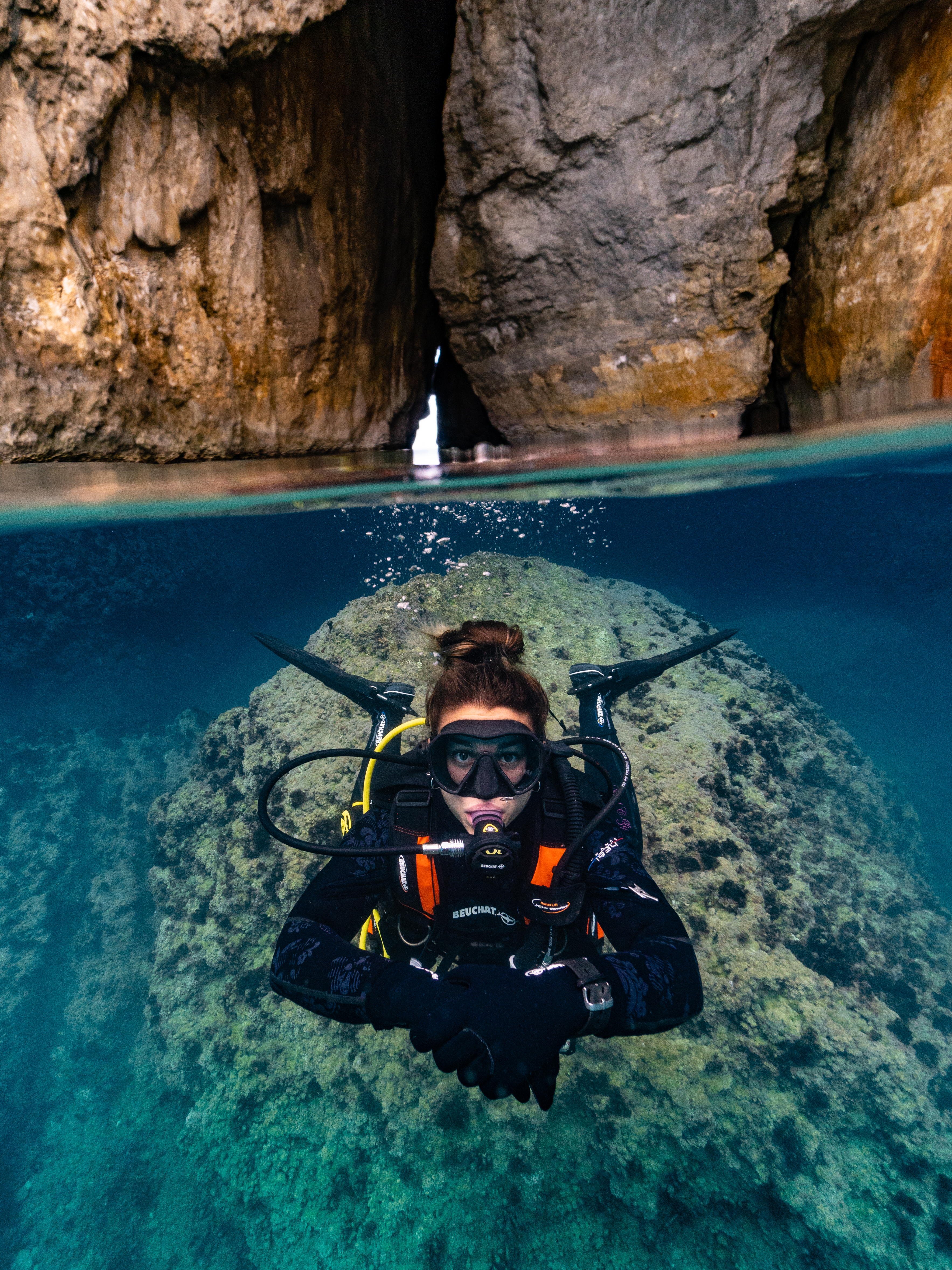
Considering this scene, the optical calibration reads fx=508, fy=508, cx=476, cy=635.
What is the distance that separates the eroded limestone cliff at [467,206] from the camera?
2502mm

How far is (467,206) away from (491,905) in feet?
15.1

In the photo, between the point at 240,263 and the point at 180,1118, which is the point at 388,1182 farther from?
the point at 240,263

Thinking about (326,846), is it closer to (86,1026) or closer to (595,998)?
(595,998)

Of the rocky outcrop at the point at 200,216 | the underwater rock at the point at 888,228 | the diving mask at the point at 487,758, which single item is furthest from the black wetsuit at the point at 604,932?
the underwater rock at the point at 888,228

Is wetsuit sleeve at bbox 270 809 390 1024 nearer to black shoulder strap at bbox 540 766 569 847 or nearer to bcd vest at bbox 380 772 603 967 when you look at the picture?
bcd vest at bbox 380 772 603 967

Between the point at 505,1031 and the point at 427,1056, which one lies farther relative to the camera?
the point at 427,1056

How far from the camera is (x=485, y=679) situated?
127 inches

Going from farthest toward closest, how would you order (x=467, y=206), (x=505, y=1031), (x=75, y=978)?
(x=75, y=978), (x=467, y=206), (x=505, y=1031)

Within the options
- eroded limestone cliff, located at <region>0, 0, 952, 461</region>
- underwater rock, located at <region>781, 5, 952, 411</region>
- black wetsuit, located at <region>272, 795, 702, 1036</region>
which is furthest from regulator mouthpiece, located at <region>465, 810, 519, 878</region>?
underwater rock, located at <region>781, 5, 952, 411</region>

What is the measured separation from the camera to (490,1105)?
4805 mm

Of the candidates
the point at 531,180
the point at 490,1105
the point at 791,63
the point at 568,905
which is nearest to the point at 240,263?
the point at 531,180

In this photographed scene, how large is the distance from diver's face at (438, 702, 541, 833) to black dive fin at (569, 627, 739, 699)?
2749mm

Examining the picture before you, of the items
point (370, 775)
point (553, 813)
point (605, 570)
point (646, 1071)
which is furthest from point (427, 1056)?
point (605, 570)

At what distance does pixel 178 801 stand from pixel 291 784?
118 inches
